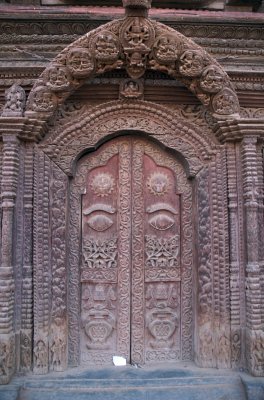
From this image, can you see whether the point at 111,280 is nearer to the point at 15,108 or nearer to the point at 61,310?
the point at 61,310

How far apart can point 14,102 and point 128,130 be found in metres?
1.36

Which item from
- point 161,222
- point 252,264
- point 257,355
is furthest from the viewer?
point 161,222

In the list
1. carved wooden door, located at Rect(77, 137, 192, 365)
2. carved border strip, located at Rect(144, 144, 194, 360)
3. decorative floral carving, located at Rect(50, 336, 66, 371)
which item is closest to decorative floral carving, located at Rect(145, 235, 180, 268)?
carved wooden door, located at Rect(77, 137, 192, 365)

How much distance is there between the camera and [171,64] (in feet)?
12.6

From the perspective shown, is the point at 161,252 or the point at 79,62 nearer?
the point at 79,62

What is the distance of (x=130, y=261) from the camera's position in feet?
13.5

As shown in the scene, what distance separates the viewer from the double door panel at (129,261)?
160 inches

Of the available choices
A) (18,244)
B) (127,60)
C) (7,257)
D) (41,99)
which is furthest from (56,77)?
(7,257)

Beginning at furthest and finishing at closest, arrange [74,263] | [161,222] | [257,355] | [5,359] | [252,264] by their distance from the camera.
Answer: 1. [161,222]
2. [74,263]
3. [252,264]
4. [257,355]
5. [5,359]

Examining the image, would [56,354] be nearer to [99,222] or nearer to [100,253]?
[100,253]

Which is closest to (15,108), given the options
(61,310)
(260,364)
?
(61,310)

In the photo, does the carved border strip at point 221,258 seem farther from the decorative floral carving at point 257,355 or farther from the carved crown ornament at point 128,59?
the carved crown ornament at point 128,59

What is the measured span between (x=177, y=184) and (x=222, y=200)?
59cm

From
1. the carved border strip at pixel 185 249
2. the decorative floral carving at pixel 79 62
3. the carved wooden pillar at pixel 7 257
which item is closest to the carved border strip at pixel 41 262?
the carved wooden pillar at pixel 7 257
